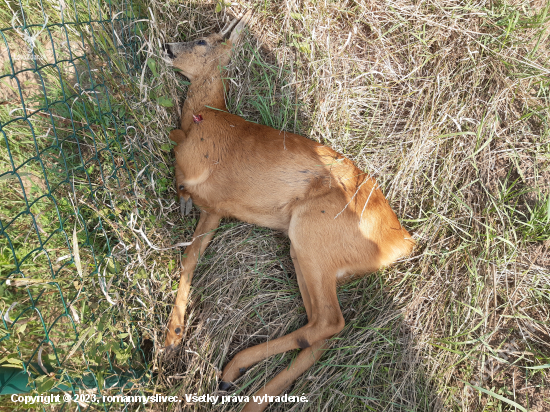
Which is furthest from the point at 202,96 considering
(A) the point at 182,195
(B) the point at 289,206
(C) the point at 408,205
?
(C) the point at 408,205

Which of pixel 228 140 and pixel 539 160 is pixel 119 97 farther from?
pixel 539 160

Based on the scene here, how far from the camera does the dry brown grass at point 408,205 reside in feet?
8.95

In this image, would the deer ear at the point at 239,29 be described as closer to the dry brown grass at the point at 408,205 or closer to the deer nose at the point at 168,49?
the dry brown grass at the point at 408,205

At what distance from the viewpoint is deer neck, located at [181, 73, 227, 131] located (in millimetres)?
3396

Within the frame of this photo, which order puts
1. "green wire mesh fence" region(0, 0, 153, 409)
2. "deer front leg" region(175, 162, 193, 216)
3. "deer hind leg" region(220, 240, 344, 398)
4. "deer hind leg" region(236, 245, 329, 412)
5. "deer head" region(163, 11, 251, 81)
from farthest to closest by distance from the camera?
"deer head" region(163, 11, 251, 81) < "deer front leg" region(175, 162, 193, 216) < "deer hind leg" region(220, 240, 344, 398) < "deer hind leg" region(236, 245, 329, 412) < "green wire mesh fence" region(0, 0, 153, 409)

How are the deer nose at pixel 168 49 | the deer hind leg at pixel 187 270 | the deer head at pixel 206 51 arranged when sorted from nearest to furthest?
the deer hind leg at pixel 187 270 → the deer nose at pixel 168 49 → the deer head at pixel 206 51

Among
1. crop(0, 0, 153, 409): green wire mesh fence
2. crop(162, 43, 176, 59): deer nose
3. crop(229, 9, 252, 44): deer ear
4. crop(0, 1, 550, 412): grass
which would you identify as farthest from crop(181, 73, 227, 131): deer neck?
crop(0, 0, 153, 409): green wire mesh fence

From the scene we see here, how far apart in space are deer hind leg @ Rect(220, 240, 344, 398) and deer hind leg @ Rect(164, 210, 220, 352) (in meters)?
0.50

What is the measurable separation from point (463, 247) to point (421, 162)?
32.6 inches

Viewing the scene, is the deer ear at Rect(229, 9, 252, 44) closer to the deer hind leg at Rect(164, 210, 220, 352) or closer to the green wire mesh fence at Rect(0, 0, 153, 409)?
the green wire mesh fence at Rect(0, 0, 153, 409)

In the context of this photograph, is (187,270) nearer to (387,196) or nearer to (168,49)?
(387,196)

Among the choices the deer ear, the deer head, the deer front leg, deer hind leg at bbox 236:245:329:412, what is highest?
the deer ear

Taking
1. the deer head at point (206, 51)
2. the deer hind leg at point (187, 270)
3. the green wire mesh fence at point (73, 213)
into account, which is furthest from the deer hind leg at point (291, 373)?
the deer head at point (206, 51)

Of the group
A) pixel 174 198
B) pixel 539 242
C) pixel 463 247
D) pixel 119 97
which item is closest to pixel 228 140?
pixel 174 198
